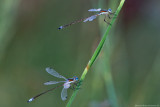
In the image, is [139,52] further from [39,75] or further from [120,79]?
[39,75]

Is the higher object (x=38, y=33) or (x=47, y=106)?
(x=38, y=33)

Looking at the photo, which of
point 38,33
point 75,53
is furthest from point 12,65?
point 75,53

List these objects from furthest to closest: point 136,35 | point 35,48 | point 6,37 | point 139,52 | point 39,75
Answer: point 136,35 → point 139,52 → point 35,48 → point 39,75 → point 6,37

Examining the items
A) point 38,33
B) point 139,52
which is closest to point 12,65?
point 38,33

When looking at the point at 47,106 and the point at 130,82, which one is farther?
the point at 130,82

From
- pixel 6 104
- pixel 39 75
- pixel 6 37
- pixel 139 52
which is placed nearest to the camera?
pixel 6 37

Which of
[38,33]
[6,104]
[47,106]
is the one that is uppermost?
[38,33]
